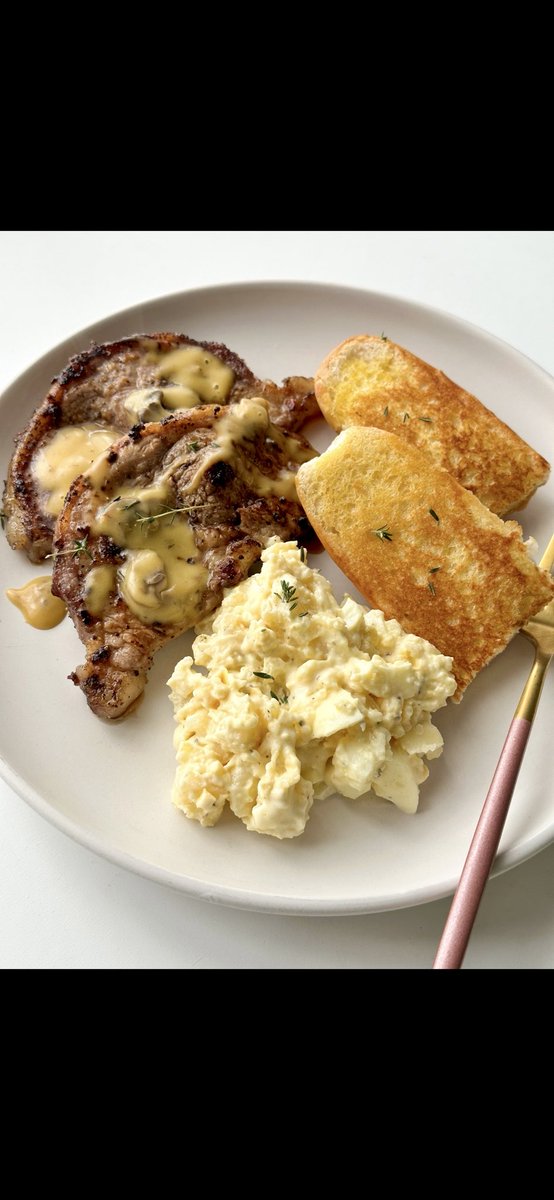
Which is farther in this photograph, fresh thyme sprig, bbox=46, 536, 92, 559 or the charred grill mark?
the charred grill mark

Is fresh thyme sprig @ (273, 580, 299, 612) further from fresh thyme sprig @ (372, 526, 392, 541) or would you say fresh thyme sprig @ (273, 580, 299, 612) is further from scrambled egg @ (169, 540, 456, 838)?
fresh thyme sprig @ (372, 526, 392, 541)

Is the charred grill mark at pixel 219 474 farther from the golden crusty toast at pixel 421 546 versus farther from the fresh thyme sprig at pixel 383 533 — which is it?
the fresh thyme sprig at pixel 383 533

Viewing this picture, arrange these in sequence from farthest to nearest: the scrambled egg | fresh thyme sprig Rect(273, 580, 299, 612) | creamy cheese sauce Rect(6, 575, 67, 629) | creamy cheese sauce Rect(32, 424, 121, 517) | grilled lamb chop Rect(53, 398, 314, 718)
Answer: creamy cheese sauce Rect(32, 424, 121, 517) < creamy cheese sauce Rect(6, 575, 67, 629) < grilled lamb chop Rect(53, 398, 314, 718) < fresh thyme sprig Rect(273, 580, 299, 612) < the scrambled egg

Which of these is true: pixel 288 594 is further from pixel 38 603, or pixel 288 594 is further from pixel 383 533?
pixel 38 603

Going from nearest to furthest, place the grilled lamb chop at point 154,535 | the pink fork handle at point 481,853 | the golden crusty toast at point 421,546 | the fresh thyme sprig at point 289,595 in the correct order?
the pink fork handle at point 481,853, the fresh thyme sprig at point 289,595, the grilled lamb chop at point 154,535, the golden crusty toast at point 421,546

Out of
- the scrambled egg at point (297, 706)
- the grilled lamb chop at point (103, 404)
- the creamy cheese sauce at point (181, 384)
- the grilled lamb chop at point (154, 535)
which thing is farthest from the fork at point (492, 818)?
the creamy cheese sauce at point (181, 384)

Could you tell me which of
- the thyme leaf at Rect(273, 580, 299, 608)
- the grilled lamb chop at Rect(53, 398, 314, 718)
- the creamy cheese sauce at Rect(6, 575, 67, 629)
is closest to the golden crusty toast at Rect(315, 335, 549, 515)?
the grilled lamb chop at Rect(53, 398, 314, 718)

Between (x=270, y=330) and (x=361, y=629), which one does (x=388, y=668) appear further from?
(x=270, y=330)

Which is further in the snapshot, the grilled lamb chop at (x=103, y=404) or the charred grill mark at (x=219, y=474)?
the grilled lamb chop at (x=103, y=404)
